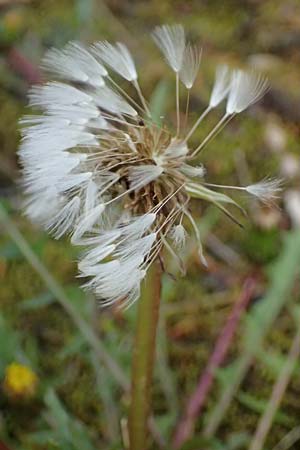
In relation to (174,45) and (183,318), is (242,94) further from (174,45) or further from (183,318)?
(183,318)

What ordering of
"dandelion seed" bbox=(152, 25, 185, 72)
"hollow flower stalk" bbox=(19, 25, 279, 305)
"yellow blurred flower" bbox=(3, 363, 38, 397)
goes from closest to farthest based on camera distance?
"hollow flower stalk" bbox=(19, 25, 279, 305)
"dandelion seed" bbox=(152, 25, 185, 72)
"yellow blurred flower" bbox=(3, 363, 38, 397)

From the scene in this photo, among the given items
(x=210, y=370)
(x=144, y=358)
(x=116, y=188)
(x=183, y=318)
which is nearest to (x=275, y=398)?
(x=210, y=370)

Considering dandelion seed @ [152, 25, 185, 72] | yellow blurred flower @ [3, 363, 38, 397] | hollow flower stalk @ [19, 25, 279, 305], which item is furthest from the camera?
yellow blurred flower @ [3, 363, 38, 397]

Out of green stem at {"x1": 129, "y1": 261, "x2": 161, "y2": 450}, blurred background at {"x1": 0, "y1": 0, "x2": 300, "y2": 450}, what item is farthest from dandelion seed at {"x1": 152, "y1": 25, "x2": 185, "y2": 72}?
blurred background at {"x1": 0, "y1": 0, "x2": 300, "y2": 450}

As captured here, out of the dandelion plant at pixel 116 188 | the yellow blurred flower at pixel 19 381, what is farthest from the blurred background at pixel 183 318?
the dandelion plant at pixel 116 188

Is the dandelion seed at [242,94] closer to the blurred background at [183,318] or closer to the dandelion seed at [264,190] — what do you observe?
the dandelion seed at [264,190]

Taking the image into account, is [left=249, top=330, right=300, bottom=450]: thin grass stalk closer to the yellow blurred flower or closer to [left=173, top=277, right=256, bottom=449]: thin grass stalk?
[left=173, top=277, right=256, bottom=449]: thin grass stalk
